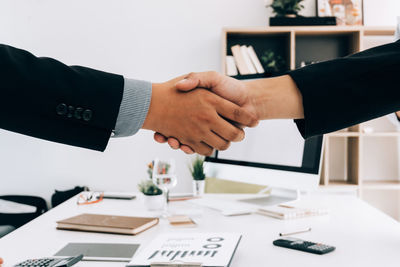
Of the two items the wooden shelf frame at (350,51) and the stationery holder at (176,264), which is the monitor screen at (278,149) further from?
the wooden shelf frame at (350,51)

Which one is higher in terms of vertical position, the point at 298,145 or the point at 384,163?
the point at 298,145

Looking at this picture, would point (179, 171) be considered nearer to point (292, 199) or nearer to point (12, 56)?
point (292, 199)

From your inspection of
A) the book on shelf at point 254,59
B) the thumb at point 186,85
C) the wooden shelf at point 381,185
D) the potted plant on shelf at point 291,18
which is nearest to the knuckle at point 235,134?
the thumb at point 186,85

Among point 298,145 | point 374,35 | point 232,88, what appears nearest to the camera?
point 232,88

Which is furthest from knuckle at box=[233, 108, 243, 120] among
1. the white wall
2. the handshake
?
the white wall

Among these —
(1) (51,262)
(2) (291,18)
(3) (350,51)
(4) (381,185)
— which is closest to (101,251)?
(1) (51,262)

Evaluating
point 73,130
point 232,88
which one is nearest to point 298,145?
point 232,88

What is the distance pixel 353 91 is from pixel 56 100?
2.59 feet

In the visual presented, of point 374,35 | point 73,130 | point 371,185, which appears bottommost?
point 371,185

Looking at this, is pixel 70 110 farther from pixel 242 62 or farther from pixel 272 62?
pixel 272 62

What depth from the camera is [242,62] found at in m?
2.97

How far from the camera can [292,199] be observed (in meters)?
1.63

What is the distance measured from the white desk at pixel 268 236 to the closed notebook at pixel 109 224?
2 cm

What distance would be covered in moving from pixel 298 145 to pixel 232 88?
47cm
